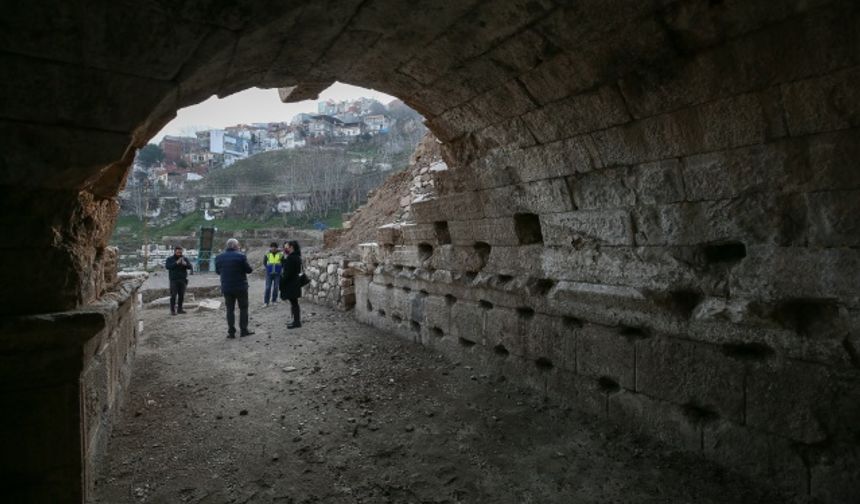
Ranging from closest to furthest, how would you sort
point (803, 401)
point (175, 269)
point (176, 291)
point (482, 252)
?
point (803, 401), point (482, 252), point (175, 269), point (176, 291)

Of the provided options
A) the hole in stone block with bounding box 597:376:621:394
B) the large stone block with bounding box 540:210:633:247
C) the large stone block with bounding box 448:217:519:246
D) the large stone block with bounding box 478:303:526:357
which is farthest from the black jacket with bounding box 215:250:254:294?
the hole in stone block with bounding box 597:376:621:394

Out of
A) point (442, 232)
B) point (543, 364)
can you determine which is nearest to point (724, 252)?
point (543, 364)

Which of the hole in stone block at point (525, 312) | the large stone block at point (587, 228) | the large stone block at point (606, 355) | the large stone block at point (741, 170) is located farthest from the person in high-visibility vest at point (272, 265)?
the large stone block at point (741, 170)

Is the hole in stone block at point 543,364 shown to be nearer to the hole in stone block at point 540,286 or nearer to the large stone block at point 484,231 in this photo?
the hole in stone block at point 540,286

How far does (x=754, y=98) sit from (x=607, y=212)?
4.00 ft

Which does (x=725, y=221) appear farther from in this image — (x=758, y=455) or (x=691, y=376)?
(x=758, y=455)

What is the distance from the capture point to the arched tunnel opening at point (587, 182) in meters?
1.99

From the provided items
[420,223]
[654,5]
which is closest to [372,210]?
[420,223]

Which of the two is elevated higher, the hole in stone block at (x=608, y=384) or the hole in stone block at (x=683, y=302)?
the hole in stone block at (x=683, y=302)

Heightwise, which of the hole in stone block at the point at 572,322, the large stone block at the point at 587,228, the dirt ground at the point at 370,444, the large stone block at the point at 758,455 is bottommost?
the dirt ground at the point at 370,444

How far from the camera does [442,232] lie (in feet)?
18.0

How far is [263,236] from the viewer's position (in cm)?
2344

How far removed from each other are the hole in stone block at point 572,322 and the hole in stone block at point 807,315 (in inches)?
56.8

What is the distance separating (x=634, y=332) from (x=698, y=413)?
0.68m
